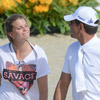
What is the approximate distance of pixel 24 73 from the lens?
3523 mm

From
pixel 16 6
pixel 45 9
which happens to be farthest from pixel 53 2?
pixel 16 6

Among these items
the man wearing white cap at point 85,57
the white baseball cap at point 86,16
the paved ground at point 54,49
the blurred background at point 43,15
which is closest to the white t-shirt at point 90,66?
the man wearing white cap at point 85,57

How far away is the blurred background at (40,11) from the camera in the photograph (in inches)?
376

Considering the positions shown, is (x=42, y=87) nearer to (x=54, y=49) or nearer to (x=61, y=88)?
(x=61, y=88)

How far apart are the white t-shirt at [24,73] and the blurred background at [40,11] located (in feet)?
19.4

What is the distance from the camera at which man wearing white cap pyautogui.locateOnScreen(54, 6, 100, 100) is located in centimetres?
304

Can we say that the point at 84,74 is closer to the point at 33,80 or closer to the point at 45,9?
the point at 33,80

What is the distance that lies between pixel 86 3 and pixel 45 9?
1.42 meters

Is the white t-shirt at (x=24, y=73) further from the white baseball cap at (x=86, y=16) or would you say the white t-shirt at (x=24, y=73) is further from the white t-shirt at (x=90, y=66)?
the white baseball cap at (x=86, y=16)

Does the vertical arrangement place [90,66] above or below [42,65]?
above

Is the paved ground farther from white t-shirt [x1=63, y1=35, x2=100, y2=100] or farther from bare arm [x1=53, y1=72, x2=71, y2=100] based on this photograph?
white t-shirt [x1=63, y1=35, x2=100, y2=100]

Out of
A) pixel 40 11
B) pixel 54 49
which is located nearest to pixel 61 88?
pixel 54 49

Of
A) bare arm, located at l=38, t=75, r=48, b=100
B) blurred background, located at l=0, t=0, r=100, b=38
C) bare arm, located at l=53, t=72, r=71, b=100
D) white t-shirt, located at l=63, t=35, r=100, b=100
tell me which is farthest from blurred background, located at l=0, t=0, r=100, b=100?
white t-shirt, located at l=63, t=35, r=100, b=100

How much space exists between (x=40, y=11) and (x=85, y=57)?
6559mm
